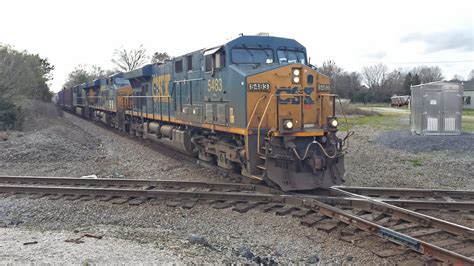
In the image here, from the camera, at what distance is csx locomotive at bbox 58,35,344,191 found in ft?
26.0

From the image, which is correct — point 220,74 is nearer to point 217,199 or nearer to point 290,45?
point 290,45

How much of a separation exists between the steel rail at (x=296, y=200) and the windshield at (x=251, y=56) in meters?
2.91

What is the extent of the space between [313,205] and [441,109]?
1338 centimetres

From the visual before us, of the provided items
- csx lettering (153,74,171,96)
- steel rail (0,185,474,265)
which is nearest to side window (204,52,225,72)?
steel rail (0,185,474,265)

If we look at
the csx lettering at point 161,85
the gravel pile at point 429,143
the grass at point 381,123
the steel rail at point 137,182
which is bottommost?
the steel rail at point 137,182

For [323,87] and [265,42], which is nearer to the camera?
[323,87]

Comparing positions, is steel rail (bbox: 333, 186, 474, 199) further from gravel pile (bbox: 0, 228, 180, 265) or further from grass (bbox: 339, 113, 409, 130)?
grass (bbox: 339, 113, 409, 130)

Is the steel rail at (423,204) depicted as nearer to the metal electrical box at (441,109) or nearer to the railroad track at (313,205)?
the railroad track at (313,205)

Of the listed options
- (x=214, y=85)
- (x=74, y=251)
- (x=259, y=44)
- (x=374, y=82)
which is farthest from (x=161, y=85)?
(x=374, y=82)

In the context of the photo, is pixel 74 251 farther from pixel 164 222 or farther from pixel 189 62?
pixel 189 62

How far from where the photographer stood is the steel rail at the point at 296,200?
5000 mm

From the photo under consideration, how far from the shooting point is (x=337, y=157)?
829 centimetres

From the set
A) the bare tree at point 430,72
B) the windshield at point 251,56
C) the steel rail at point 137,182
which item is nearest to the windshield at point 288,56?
the windshield at point 251,56

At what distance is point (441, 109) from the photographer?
17906 mm
